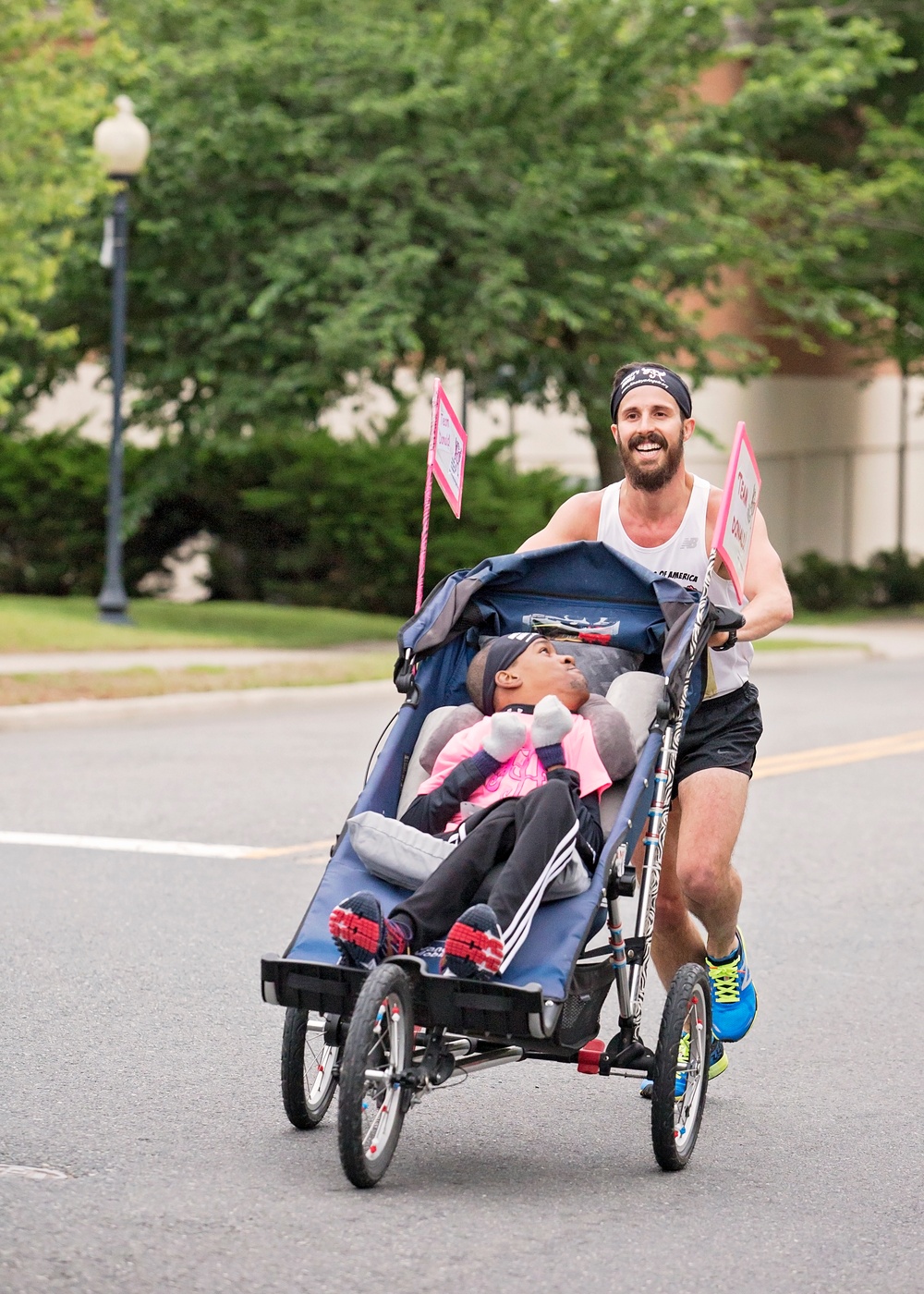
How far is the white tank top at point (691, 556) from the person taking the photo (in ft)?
18.2

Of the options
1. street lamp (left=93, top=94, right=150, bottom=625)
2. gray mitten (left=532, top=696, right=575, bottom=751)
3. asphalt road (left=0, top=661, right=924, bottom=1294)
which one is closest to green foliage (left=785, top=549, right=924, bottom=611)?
street lamp (left=93, top=94, right=150, bottom=625)

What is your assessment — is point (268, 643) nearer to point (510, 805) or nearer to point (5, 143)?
point (5, 143)

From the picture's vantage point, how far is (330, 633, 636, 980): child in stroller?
463cm

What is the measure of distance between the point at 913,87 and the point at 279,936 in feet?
105

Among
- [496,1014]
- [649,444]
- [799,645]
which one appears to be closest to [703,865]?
[496,1014]

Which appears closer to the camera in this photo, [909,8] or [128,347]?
[128,347]

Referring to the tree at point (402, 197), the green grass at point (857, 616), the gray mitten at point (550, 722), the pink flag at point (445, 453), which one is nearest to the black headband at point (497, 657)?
the gray mitten at point (550, 722)

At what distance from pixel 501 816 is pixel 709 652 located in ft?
3.07

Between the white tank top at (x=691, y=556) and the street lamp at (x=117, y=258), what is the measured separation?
587 inches

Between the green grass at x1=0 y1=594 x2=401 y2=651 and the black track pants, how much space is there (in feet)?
47.9

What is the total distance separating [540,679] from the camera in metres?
5.19

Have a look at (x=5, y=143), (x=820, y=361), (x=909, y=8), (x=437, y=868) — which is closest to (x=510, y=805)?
(x=437, y=868)

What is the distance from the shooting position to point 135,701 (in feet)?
50.8

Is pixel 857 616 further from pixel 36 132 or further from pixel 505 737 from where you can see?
pixel 505 737
